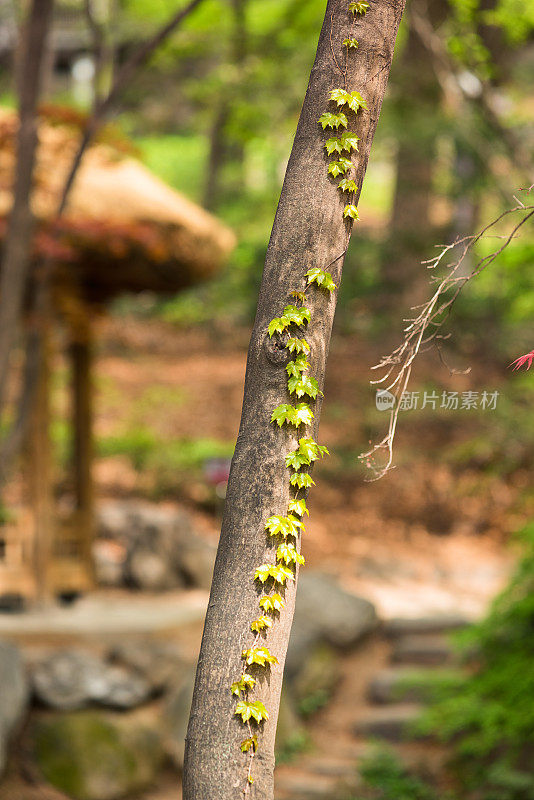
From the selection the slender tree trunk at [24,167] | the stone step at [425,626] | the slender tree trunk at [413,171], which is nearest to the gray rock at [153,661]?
the stone step at [425,626]

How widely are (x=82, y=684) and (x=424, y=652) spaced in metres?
3.00

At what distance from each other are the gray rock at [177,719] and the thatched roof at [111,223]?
117 inches

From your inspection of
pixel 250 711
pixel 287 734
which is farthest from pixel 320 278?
pixel 287 734

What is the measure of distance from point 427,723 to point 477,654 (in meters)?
0.89

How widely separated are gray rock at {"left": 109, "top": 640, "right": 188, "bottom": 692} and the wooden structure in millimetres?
1025

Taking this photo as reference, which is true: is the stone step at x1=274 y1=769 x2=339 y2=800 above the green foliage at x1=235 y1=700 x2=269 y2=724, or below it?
below

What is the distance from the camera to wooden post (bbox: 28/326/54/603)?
6473 millimetres

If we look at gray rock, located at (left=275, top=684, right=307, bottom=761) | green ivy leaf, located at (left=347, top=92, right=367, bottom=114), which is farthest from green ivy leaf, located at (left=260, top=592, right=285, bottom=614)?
gray rock, located at (left=275, top=684, right=307, bottom=761)

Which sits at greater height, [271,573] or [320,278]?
[320,278]

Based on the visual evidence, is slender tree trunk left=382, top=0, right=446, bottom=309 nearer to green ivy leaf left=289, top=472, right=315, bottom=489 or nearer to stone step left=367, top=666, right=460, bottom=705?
stone step left=367, top=666, right=460, bottom=705

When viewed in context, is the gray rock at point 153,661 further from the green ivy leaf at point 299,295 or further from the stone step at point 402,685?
the green ivy leaf at point 299,295

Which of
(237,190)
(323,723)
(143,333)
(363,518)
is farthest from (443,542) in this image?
(237,190)

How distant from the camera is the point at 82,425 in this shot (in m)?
7.25

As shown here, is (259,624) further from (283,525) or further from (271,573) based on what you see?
(283,525)
